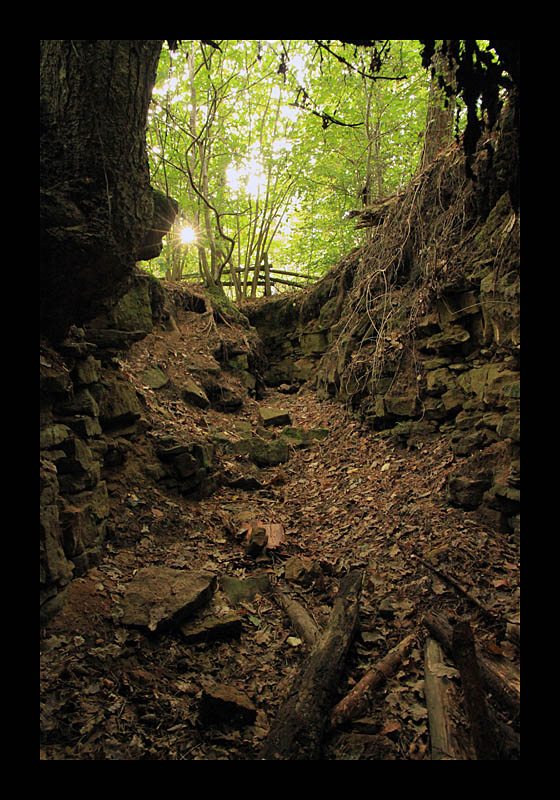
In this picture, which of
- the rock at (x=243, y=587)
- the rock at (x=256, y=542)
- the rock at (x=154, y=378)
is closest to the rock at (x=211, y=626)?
the rock at (x=243, y=587)

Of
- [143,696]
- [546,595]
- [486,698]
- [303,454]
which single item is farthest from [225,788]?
[303,454]

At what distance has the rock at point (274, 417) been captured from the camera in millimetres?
8109

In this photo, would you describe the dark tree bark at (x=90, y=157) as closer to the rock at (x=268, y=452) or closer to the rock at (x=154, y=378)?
the rock at (x=154, y=378)

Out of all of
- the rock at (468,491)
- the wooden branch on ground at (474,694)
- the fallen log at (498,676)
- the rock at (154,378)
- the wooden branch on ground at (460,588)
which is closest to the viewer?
the wooden branch on ground at (474,694)

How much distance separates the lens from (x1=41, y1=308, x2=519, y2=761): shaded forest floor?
218cm

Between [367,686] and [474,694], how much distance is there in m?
0.64

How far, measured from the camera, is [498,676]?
2285mm

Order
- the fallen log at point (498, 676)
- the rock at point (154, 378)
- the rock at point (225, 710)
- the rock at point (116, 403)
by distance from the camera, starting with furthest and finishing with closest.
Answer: the rock at point (154, 378) < the rock at point (116, 403) < the rock at point (225, 710) < the fallen log at point (498, 676)

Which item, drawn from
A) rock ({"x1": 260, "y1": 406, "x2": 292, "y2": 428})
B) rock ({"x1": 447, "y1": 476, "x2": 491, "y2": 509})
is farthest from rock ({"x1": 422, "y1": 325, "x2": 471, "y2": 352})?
rock ({"x1": 260, "y1": 406, "x2": 292, "y2": 428})

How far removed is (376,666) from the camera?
8.55 ft

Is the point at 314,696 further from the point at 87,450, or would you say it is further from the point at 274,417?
the point at 274,417

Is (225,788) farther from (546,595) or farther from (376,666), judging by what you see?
(546,595)

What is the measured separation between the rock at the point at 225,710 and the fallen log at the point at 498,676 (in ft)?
4.51
